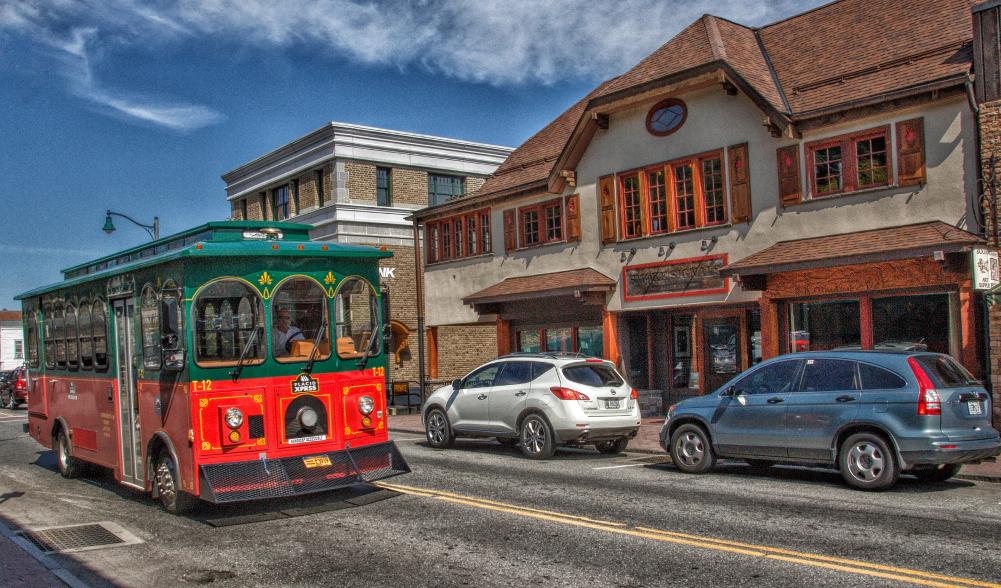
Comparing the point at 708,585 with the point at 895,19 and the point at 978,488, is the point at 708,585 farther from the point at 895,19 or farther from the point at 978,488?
the point at 895,19

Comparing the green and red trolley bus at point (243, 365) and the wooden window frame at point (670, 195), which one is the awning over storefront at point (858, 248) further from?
the green and red trolley bus at point (243, 365)

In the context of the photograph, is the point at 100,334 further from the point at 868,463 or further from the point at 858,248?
the point at 858,248

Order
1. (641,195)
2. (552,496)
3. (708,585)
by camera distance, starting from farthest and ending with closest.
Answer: (641,195)
(552,496)
(708,585)

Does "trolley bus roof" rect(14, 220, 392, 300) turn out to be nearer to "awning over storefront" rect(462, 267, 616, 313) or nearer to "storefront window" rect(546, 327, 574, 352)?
"awning over storefront" rect(462, 267, 616, 313)

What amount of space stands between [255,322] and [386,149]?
27824mm

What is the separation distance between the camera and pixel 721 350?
20.5 m

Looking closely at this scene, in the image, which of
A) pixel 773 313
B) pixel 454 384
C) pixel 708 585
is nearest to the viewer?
pixel 708 585

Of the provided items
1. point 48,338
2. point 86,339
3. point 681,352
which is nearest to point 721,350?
point 681,352

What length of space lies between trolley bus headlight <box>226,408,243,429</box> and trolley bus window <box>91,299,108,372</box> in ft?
10.2

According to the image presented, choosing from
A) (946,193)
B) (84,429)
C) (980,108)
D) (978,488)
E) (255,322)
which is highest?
(980,108)

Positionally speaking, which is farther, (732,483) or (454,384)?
(454,384)

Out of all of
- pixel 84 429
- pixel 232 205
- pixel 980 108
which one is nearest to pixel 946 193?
pixel 980 108

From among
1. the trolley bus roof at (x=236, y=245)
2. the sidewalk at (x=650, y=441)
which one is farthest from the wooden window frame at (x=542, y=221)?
the trolley bus roof at (x=236, y=245)

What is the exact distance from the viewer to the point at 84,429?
1269 cm
